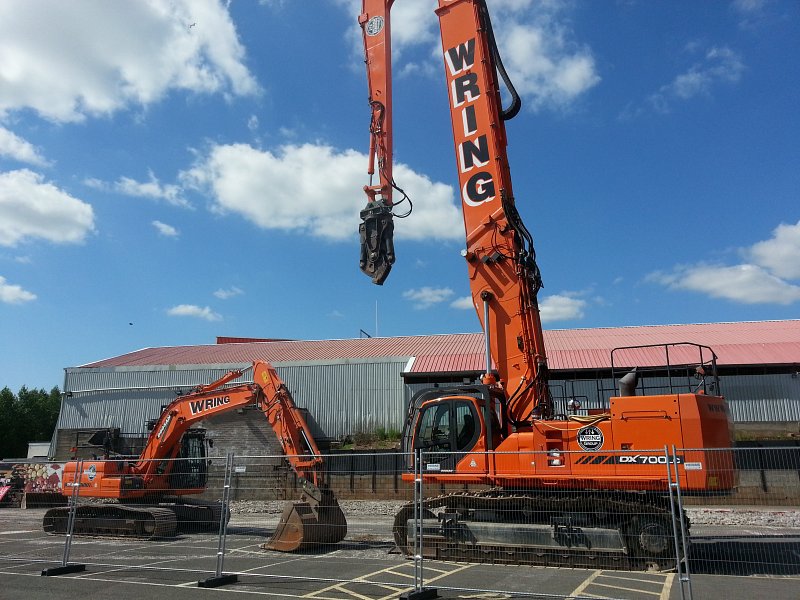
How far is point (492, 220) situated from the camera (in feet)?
40.4

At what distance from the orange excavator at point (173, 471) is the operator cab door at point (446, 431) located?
3822 millimetres

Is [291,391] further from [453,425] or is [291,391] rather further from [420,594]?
[420,594]

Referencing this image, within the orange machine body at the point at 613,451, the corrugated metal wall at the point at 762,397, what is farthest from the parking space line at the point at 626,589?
the corrugated metal wall at the point at 762,397

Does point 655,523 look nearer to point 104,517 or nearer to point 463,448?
point 463,448

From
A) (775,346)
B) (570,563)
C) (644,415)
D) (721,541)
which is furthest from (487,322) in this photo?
(775,346)

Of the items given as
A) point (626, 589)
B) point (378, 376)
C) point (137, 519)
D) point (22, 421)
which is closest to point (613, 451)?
point (626, 589)

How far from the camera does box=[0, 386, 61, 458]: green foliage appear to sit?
195 feet

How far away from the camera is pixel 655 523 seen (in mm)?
10234

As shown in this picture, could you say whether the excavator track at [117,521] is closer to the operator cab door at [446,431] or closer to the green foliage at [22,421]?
the operator cab door at [446,431]

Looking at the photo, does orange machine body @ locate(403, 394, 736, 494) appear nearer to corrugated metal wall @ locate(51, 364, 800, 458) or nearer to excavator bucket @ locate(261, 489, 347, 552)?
excavator bucket @ locate(261, 489, 347, 552)

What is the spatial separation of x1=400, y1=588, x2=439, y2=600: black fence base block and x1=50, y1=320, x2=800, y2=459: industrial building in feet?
55.1

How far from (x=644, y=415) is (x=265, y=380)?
10.1 meters

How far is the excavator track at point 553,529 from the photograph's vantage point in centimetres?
1019

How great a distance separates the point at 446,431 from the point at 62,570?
23.2ft
